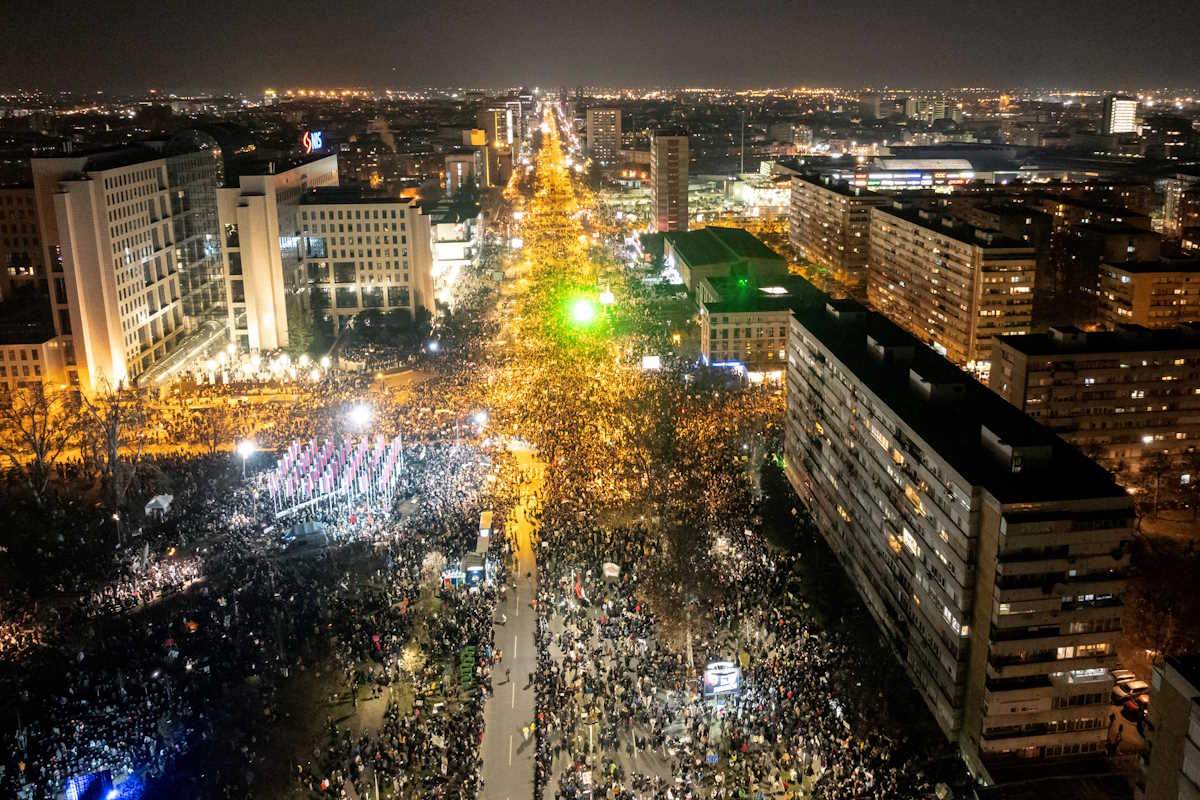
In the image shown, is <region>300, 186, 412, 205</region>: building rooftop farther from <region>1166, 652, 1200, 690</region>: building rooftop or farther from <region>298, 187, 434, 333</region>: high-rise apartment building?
<region>1166, 652, 1200, 690</region>: building rooftop

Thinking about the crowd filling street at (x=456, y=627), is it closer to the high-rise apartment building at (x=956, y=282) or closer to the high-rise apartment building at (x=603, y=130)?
the high-rise apartment building at (x=956, y=282)

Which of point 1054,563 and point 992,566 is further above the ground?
point 1054,563

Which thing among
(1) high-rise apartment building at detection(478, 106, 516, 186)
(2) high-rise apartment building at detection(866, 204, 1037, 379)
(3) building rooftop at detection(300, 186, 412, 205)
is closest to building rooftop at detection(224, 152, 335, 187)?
(3) building rooftop at detection(300, 186, 412, 205)

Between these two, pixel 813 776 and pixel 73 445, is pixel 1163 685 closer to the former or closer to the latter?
pixel 813 776

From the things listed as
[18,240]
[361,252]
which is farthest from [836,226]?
[18,240]

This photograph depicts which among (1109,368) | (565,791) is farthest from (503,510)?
(1109,368)

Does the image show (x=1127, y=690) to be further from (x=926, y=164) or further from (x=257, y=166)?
(x=926, y=164)

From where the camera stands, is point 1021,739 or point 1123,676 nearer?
point 1021,739
